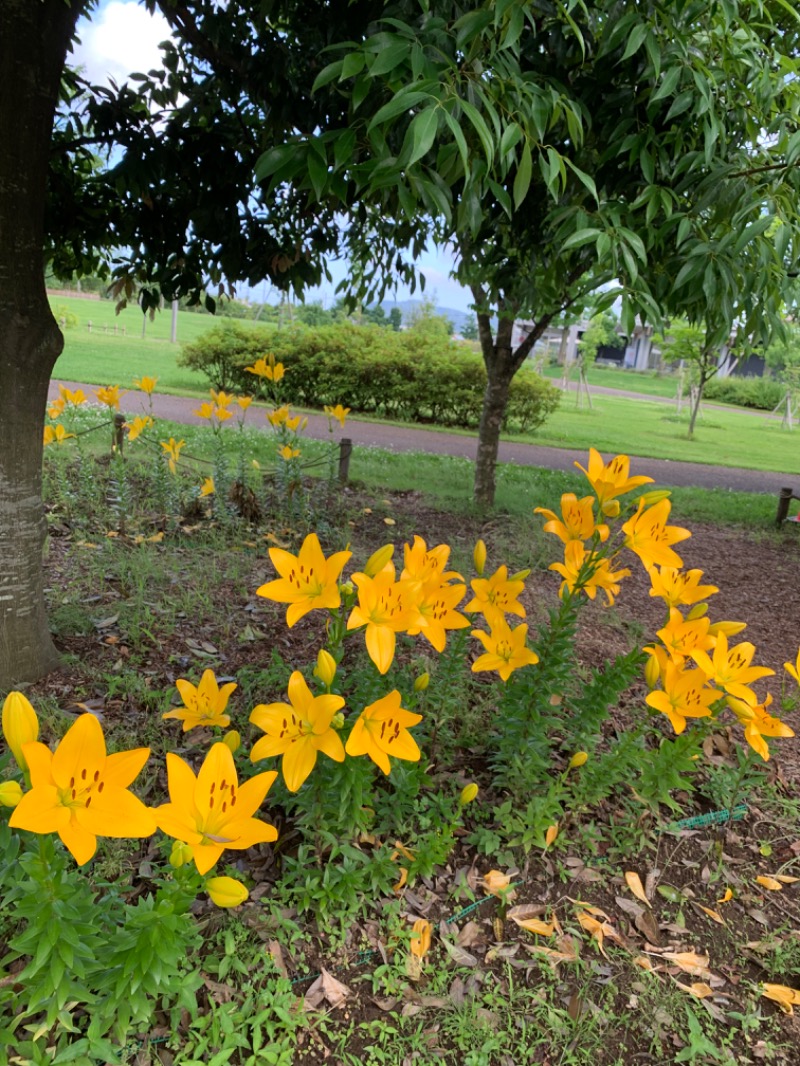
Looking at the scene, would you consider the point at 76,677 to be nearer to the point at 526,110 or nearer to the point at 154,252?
the point at 154,252

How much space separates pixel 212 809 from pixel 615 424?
57.2ft

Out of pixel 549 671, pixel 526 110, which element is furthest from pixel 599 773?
pixel 526 110

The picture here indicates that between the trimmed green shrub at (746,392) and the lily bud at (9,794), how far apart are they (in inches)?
1343

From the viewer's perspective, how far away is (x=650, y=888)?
1.89 m

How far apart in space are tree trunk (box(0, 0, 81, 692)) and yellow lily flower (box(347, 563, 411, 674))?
146 centimetres

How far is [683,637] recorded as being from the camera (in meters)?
1.66

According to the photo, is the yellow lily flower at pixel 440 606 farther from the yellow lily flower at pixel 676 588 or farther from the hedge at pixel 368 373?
the hedge at pixel 368 373

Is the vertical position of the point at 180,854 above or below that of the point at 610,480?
below

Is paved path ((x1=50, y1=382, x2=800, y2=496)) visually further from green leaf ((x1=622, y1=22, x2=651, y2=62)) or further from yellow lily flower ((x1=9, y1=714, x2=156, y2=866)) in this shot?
yellow lily flower ((x1=9, y1=714, x2=156, y2=866))

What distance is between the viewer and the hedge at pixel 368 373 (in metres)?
12.5

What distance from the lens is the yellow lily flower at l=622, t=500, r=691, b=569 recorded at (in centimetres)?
160

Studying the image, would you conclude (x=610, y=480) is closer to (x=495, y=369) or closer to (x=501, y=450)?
(x=495, y=369)

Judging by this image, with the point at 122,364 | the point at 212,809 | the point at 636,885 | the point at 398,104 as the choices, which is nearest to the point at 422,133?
the point at 398,104

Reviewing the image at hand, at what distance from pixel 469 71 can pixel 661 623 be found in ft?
9.37
